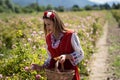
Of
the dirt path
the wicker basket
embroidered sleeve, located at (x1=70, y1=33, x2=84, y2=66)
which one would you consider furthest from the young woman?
the dirt path

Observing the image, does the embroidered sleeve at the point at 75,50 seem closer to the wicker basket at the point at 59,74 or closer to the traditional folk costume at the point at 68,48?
the traditional folk costume at the point at 68,48

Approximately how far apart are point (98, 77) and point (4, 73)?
265 centimetres

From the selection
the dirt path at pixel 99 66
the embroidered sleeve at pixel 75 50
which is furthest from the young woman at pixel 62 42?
the dirt path at pixel 99 66

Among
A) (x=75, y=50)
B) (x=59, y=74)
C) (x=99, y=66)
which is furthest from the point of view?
(x=99, y=66)

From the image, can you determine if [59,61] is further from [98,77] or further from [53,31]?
[98,77]

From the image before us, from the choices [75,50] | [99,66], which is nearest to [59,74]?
[75,50]

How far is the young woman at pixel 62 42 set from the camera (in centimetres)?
413

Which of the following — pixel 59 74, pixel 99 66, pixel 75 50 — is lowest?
pixel 99 66

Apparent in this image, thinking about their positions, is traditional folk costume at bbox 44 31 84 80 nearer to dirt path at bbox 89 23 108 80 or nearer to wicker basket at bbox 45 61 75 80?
wicker basket at bbox 45 61 75 80

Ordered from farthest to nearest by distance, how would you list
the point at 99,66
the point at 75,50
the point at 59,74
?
the point at 99,66, the point at 75,50, the point at 59,74

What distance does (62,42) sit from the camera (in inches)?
166

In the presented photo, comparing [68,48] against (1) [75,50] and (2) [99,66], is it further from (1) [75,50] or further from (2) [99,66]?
(2) [99,66]

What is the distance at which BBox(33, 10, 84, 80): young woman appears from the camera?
4.13 metres

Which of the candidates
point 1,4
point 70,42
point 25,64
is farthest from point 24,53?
point 1,4
